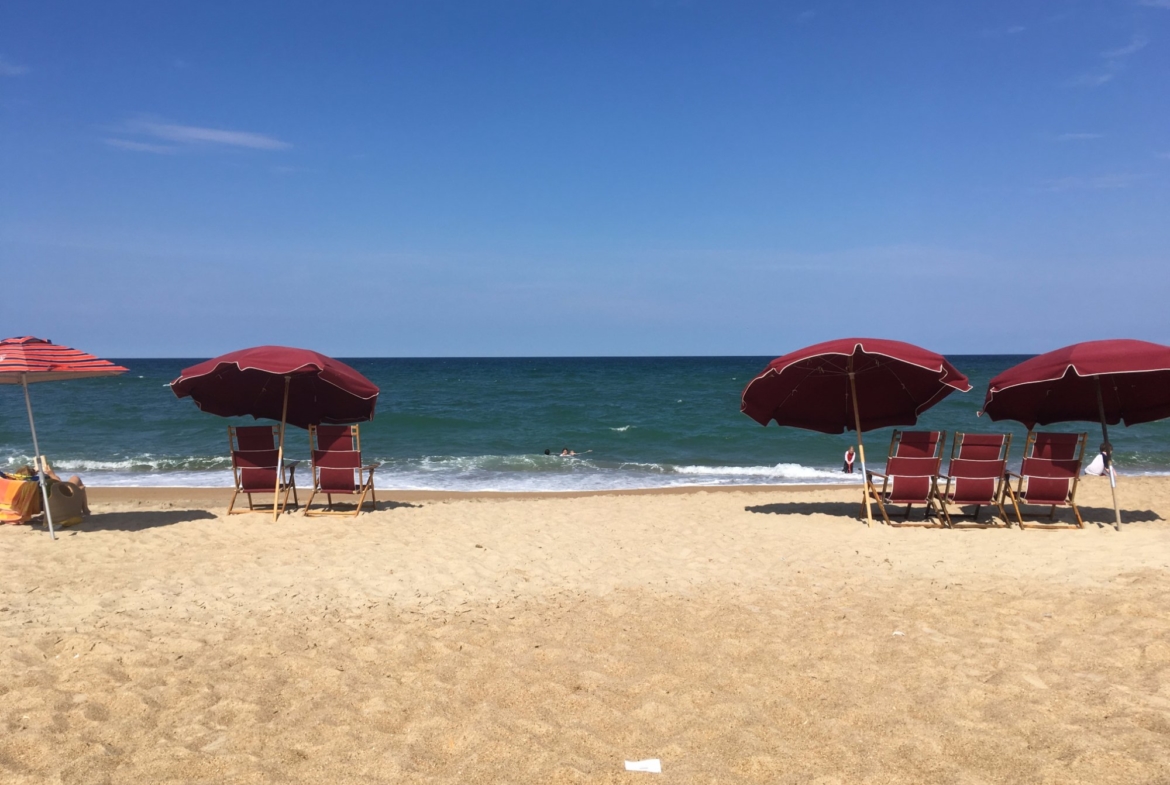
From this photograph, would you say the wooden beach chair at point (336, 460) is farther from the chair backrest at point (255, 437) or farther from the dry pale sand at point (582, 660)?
the dry pale sand at point (582, 660)

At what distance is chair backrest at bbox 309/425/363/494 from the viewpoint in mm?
9188

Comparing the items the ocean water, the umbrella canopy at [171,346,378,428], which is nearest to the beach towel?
the umbrella canopy at [171,346,378,428]

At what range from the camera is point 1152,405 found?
8.58 meters

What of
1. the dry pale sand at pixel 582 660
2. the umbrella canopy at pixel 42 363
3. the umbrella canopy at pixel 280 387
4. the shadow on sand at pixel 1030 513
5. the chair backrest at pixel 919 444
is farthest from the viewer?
the shadow on sand at pixel 1030 513

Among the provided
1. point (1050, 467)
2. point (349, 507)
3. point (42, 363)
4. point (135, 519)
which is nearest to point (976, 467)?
point (1050, 467)

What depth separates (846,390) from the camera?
9070mm

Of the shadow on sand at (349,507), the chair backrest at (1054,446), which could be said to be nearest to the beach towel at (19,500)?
the shadow on sand at (349,507)

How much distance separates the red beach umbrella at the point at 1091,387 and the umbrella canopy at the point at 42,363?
28.6ft

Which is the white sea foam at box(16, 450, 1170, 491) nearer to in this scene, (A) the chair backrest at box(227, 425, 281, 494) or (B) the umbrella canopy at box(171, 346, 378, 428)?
(B) the umbrella canopy at box(171, 346, 378, 428)

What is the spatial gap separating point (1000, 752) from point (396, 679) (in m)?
2.85

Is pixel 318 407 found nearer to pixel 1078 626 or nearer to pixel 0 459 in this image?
pixel 1078 626

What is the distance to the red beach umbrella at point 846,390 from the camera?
8023mm

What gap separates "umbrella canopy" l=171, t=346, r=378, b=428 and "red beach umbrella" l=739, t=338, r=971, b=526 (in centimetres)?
471

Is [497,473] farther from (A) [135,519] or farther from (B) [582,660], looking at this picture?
(B) [582,660]
